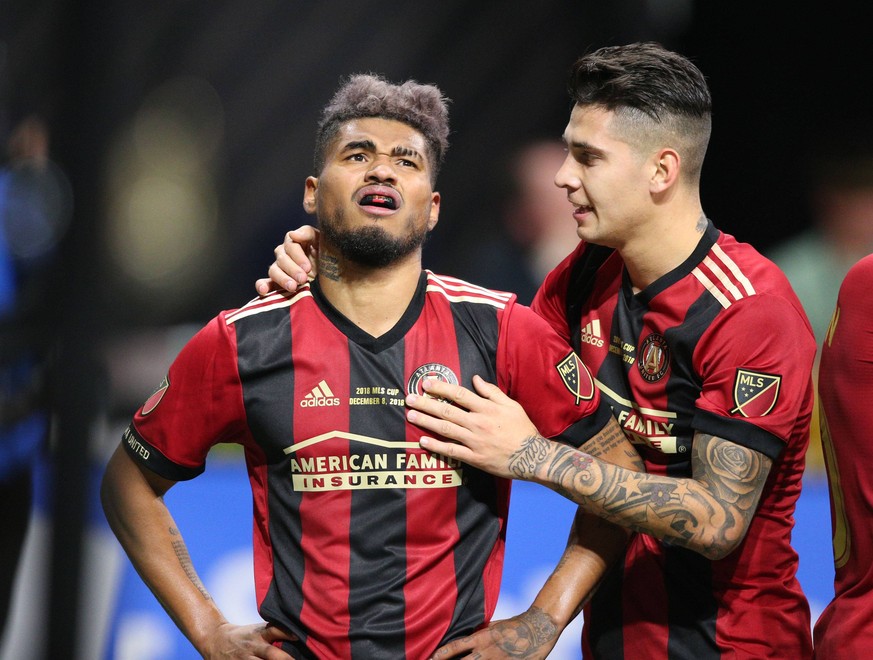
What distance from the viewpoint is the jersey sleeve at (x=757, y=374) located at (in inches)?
75.0

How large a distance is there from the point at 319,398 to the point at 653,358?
700 millimetres

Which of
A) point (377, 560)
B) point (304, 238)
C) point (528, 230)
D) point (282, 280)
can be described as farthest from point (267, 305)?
point (528, 230)

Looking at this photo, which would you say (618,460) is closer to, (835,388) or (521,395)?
(521,395)

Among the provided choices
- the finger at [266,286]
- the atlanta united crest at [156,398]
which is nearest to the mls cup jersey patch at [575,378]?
the finger at [266,286]

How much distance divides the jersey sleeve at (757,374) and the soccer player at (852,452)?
70 millimetres

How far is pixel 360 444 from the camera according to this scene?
1914 millimetres

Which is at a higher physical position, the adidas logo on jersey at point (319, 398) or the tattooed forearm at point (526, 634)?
the adidas logo on jersey at point (319, 398)

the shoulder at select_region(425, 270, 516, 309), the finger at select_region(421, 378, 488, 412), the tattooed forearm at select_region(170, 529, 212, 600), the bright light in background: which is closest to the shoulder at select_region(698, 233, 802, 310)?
the shoulder at select_region(425, 270, 516, 309)

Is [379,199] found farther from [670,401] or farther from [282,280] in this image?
[670,401]

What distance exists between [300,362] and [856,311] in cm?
105

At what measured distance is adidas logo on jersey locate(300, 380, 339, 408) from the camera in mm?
1941

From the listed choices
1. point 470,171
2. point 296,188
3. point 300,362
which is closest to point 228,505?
point 300,362

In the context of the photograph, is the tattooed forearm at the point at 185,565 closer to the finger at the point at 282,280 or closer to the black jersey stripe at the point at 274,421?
the black jersey stripe at the point at 274,421

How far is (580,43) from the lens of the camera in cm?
462
